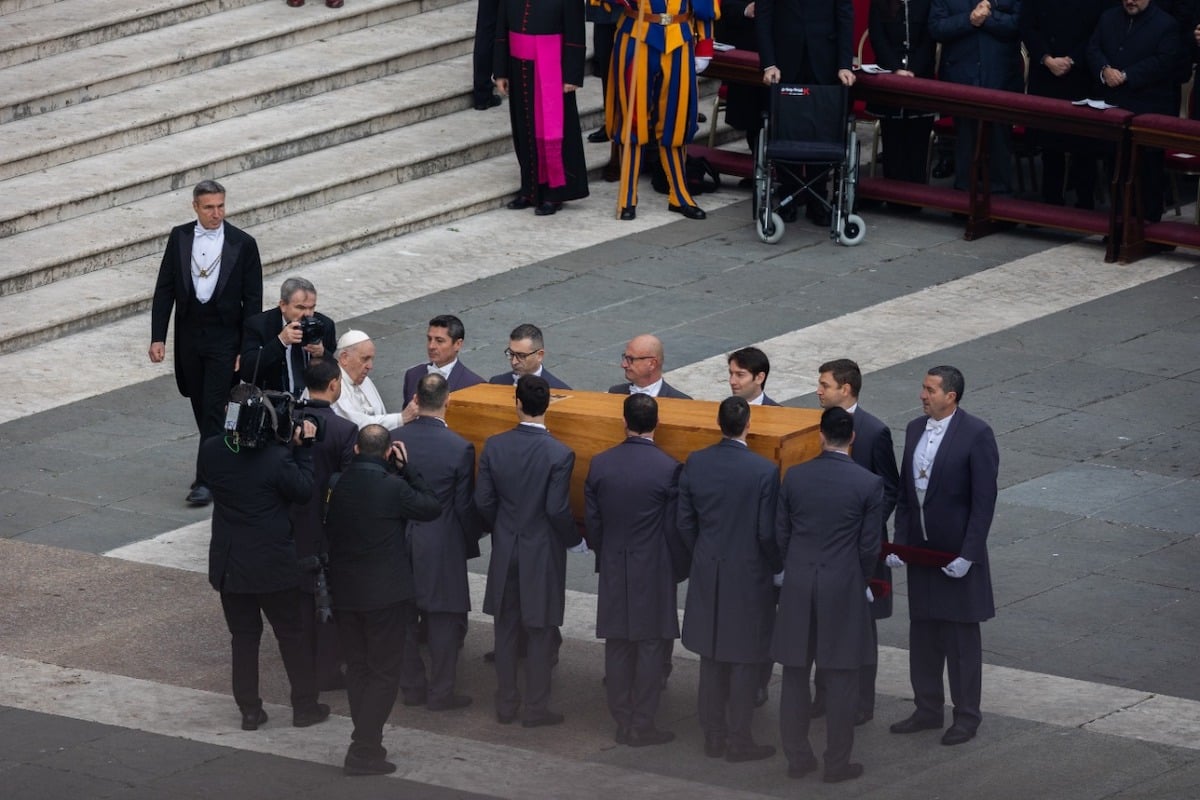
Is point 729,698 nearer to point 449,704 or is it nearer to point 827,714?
point 827,714

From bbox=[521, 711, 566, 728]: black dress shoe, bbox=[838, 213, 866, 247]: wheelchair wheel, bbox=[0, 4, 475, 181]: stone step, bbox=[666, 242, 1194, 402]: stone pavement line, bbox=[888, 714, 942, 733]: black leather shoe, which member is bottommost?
bbox=[521, 711, 566, 728]: black dress shoe

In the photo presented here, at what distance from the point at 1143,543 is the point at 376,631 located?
457cm

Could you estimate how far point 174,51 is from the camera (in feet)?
62.5

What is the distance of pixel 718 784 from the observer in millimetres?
9609

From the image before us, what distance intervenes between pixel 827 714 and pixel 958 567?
866 mm

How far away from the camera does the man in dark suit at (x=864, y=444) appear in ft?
33.1

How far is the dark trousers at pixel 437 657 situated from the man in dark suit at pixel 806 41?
26.3 ft

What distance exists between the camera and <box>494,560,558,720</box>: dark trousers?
10234mm

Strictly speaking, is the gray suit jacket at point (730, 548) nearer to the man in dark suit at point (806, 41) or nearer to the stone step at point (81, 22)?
the man in dark suit at point (806, 41)

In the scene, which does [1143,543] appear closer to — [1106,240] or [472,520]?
[472,520]

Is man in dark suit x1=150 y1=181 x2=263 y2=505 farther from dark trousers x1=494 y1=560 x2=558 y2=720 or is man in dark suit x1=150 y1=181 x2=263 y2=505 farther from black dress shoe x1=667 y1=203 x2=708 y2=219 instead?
black dress shoe x1=667 y1=203 x2=708 y2=219

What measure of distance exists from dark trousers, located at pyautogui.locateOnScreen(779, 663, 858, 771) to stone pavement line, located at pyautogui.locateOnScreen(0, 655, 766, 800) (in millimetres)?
375

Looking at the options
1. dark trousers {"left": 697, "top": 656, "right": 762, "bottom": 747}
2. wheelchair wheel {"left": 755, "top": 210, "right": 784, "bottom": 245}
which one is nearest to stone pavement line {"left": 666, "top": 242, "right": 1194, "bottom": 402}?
wheelchair wheel {"left": 755, "top": 210, "right": 784, "bottom": 245}

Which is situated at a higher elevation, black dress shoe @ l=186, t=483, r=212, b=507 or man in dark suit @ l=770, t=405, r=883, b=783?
man in dark suit @ l=770, t=405, r=883, b=783
